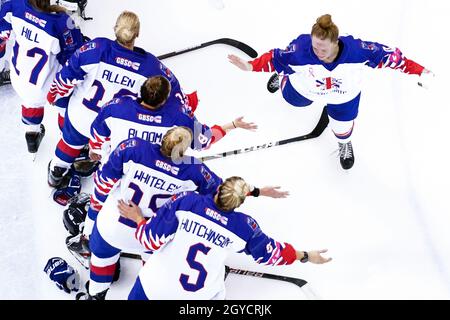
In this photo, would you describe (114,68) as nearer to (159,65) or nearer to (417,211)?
(159,65)

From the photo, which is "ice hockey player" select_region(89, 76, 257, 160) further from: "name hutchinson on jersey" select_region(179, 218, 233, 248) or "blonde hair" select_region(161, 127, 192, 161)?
"name hutchinson on jersey" select_region(179, 218, 233, 248)

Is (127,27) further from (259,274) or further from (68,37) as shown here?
(259,274)

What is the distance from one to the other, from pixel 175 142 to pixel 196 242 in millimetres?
430

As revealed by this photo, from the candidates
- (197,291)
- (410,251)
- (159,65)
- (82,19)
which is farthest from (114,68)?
(410,251)

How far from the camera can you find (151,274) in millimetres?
2766

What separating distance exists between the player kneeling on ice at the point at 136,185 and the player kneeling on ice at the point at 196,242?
0.43ft

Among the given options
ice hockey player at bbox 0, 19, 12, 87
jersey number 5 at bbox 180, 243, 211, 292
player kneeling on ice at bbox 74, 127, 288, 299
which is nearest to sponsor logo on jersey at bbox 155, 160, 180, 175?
player kneeling on ice at bbox 74, 127, 288, 299

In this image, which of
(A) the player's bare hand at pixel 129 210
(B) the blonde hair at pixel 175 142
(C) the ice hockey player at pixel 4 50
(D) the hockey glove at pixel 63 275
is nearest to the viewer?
(B) the blonde hair at pixel 175 142

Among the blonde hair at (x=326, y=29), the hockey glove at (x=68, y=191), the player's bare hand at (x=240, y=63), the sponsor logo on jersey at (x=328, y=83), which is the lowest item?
the hockey glove at (x=68, y=191)

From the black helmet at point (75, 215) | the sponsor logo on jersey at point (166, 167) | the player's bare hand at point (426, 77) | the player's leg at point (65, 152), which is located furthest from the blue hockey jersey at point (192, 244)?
the player's bare hand at point (426, 77)

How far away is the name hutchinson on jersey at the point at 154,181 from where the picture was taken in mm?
2801

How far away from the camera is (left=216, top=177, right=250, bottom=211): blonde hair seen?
2541mm

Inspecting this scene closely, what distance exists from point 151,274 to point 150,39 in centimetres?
219

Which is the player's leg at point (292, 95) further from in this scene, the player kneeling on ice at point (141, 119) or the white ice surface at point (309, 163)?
the player kneeling on ice at point (141, 119)
